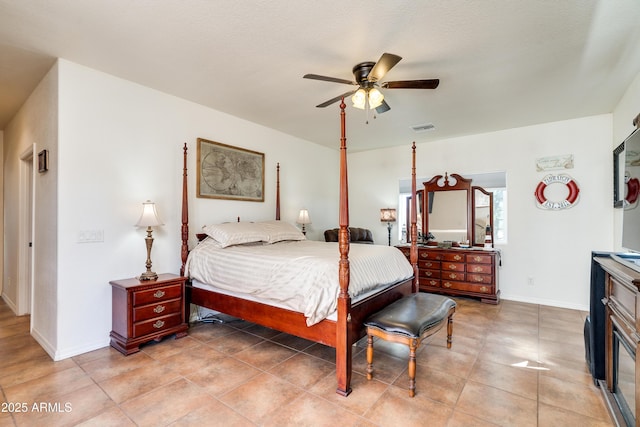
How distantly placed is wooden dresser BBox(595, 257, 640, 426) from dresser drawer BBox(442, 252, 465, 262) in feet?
8.34

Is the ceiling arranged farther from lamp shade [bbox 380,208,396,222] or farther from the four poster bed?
lamp shade [bbox 380,208,396,222]

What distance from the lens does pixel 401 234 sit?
5.91m

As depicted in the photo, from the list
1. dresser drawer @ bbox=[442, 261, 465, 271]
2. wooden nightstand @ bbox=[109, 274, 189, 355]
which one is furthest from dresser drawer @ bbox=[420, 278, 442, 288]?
wooden nightstand @ bbox=[109, 274, 189, 355]

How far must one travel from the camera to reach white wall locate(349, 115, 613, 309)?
4.19m

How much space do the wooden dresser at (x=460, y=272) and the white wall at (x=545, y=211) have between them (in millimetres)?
482

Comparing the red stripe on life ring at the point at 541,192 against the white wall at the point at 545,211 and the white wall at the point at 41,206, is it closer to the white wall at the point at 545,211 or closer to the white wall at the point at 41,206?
the white wall at the point at 545,211

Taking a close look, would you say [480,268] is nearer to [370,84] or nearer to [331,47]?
[370,84]

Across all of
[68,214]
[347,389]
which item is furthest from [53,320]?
[347,389]

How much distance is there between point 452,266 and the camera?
4816 millimetres

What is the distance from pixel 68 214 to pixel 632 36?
490cm

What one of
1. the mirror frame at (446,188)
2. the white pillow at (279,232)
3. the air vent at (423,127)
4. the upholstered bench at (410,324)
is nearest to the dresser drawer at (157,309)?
the white pillow at (279,232)

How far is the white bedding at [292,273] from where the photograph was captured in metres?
2.40

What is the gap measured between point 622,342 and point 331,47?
2.79 m

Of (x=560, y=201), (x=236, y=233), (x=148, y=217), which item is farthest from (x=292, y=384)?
(x=560, y=201)
